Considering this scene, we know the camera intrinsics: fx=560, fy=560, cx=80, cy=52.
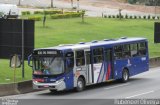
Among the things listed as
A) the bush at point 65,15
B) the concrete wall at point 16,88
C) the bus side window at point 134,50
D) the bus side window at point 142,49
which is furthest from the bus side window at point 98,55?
the bush at point 65,15

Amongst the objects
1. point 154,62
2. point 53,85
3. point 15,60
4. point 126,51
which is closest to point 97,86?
point 126,51

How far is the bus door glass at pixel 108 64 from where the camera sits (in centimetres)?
3262

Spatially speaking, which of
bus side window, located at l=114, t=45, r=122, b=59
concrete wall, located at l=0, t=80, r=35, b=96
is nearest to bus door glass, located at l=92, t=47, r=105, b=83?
bus side window, located at l=114, t=45, r=122, b=59

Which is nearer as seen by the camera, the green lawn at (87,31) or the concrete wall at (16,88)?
the concrete wall at (16,88)

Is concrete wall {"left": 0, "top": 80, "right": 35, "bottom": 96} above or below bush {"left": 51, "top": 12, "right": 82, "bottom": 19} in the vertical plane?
below

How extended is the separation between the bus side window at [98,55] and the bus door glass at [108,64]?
0.54 metres

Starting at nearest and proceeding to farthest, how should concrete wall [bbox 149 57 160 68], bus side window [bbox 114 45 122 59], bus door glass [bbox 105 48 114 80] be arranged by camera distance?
bus door glass [bbox 105 48 114 80], bus side window [bbox 114 45 122 59], concrete wall [bbox 149 57 160 68]

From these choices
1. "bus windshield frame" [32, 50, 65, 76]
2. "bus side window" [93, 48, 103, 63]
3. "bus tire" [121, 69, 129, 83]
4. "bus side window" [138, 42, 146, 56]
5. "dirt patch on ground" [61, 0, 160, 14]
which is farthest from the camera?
"dirt patch on ground" [61, 0, 160, 14]

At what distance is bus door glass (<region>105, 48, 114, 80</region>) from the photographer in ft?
107

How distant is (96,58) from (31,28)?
4.07m

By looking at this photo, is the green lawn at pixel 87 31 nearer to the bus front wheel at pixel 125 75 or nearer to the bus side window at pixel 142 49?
the bus side window at pixel 142 49

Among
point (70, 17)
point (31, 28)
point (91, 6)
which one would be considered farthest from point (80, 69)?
point (91, 6)

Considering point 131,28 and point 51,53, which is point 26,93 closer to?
point 51,53

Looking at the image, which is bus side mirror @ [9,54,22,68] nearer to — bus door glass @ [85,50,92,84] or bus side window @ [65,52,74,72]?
bus side window @ [65,52,74,72]
